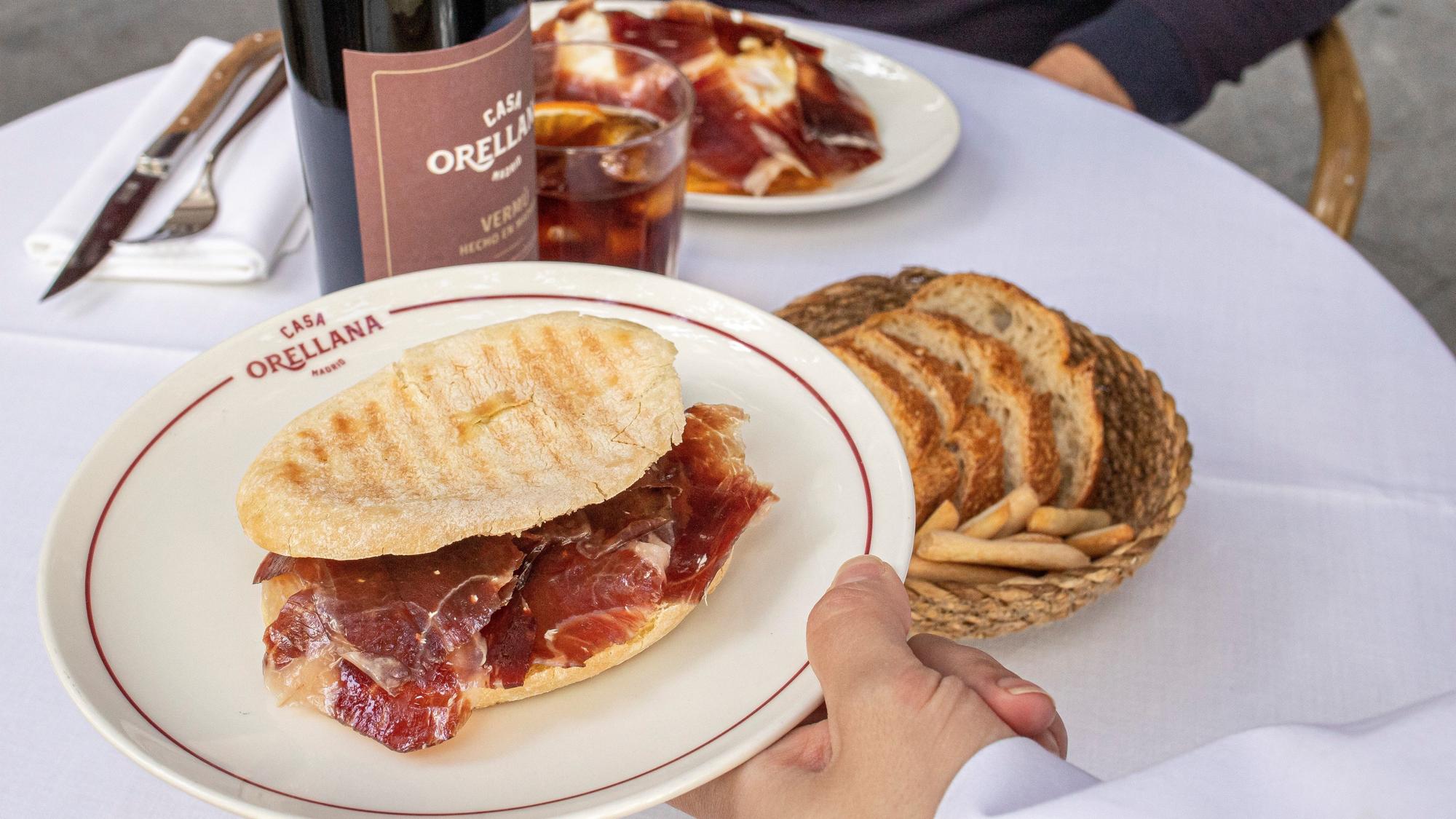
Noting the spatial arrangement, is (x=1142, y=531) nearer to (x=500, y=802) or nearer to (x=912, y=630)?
(x=912, y=630)

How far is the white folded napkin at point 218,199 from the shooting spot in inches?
57.5

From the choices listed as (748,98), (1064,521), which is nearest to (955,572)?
(1064,521)

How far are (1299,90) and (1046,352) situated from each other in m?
4.27

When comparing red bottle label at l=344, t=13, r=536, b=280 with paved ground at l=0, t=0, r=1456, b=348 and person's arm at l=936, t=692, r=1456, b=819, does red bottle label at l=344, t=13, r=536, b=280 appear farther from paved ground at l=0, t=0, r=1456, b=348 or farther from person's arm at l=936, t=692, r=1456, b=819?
paved ground at l=0, t=0, r=1456, b=348

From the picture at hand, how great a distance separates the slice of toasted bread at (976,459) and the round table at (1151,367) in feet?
0.57

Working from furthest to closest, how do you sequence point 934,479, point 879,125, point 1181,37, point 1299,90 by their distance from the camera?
point 1299,90 < point 1181,37 < point 879,125 < point 934,479

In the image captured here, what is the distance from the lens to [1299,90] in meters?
4.86

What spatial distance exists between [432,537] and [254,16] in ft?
15.6

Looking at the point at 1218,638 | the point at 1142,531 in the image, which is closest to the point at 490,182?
the point at 1142,531

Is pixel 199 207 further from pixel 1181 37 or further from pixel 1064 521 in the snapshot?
pixel 1181 37

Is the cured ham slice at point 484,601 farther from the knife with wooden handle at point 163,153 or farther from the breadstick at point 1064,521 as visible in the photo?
the knife with wooden handle at point 163,153

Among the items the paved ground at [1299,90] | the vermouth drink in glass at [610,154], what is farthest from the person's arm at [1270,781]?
the paved ground at [1299,90]

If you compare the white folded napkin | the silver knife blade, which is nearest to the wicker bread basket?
the white folded napkin

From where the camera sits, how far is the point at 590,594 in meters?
0.82
